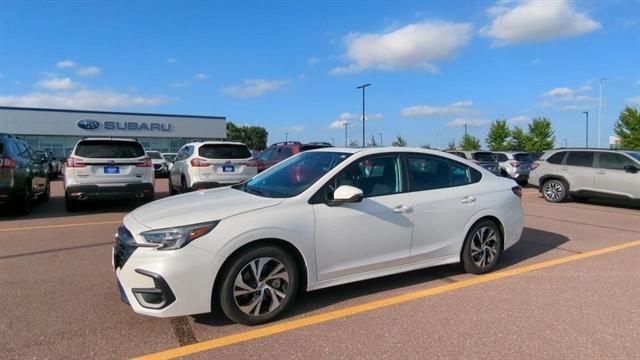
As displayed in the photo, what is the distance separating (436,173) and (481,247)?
1.05 meters

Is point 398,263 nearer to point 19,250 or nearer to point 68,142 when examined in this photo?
point 19,250

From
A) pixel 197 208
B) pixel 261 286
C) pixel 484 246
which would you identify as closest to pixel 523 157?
pixel 484 246

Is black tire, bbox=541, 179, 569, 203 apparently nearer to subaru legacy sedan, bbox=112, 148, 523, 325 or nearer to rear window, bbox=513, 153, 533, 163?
rear window, bbox=513, 153, 533, 163

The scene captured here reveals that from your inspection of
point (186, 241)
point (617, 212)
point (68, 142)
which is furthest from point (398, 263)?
point (68, 142)

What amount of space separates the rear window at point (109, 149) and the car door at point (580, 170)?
1105 centimetres

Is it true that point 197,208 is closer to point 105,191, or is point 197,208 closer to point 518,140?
point 105,191

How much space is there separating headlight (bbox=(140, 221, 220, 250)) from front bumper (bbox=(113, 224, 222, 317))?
50mm

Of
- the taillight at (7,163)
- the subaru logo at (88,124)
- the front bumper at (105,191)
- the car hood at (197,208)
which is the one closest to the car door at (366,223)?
the car hood at (197,208)

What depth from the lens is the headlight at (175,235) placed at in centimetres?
384

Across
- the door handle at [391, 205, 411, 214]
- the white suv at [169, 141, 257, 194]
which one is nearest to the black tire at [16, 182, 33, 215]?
the white suv at [169, 141, 257, 194]

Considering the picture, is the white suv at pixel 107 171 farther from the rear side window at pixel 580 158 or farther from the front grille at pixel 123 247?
the rear side window at pixel 580 158

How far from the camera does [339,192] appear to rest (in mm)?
4395

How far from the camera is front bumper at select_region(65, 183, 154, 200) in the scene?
33.1 ft

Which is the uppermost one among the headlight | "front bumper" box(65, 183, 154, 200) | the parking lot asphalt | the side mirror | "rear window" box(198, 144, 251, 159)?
"rear window" box(198, 144, 251, 159)
